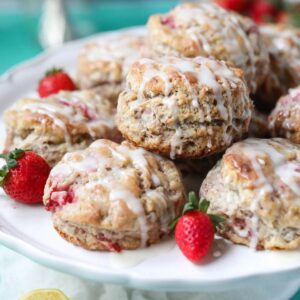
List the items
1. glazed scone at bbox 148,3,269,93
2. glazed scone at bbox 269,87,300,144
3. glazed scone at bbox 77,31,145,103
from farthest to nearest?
glazed scone at bbox 77,31,145,103
glazed scone at bbox 148,3,269,93
glazed scone at bbox 269,87,300,144

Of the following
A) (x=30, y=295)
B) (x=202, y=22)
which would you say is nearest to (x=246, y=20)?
(x=202, y=22)

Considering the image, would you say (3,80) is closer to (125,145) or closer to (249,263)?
(125,145)

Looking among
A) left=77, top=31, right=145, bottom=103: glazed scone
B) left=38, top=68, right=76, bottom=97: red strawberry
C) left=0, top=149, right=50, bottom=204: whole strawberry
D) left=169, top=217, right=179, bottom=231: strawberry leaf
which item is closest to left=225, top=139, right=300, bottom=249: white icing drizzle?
left=169, top=217, right=179, bottom=231: strawberry leaf

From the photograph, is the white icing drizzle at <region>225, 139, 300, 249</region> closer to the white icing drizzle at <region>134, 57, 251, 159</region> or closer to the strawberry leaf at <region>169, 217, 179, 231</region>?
the white icing drizzle at <region>134, 57, 251, 159</region>

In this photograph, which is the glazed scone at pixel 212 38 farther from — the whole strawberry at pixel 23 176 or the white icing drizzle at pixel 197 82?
the whole strawberry at pixel 23 176

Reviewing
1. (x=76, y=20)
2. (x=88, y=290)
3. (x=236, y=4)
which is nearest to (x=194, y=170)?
(x=88, y=290)

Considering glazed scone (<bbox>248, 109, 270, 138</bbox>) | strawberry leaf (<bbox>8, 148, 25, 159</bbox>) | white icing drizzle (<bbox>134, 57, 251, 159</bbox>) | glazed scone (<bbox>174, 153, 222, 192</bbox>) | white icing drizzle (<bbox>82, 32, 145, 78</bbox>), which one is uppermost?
white icing drizzle (<bbox>134, 57, 251, 159</bbox>)

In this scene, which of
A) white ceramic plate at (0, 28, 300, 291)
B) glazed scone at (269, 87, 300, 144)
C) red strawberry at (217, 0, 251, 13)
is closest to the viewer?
white ceramic plate at (0, 28, 300, 291)
